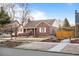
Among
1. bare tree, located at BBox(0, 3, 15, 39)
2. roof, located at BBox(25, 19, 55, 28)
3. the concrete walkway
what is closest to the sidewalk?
the concrete walkway

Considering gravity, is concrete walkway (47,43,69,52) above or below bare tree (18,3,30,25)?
below

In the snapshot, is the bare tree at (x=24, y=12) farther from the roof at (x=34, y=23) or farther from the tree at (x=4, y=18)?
the tree at (x=4, y=18)

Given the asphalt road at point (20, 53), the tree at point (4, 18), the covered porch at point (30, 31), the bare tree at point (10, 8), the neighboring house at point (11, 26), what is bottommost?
the asphalt road at point (20, 53)

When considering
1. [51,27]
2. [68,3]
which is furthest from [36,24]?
[68,3]

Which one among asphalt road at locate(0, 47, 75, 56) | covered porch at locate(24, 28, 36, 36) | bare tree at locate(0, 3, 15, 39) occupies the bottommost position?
asphalt road at locate(0, 47, 75, 56)

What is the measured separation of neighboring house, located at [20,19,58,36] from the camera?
13.4ft

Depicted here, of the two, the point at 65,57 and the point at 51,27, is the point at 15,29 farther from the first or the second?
the point at 65,57

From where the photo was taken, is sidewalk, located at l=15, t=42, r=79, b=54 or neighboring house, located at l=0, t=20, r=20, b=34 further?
neighboring house, located at l=0, t=20, r=20, b=34

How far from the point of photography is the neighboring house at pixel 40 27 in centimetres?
409

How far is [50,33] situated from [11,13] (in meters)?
0.65

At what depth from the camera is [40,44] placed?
411 centimetres

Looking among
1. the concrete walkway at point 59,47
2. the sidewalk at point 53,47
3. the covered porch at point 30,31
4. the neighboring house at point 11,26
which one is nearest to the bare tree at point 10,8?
the neighboring house at point 11,26

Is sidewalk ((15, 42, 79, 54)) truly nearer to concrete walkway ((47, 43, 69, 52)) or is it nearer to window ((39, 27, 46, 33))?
concrete walkway ((47, 43, 69, 52))

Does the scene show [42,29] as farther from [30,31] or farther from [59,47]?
[59,47]
